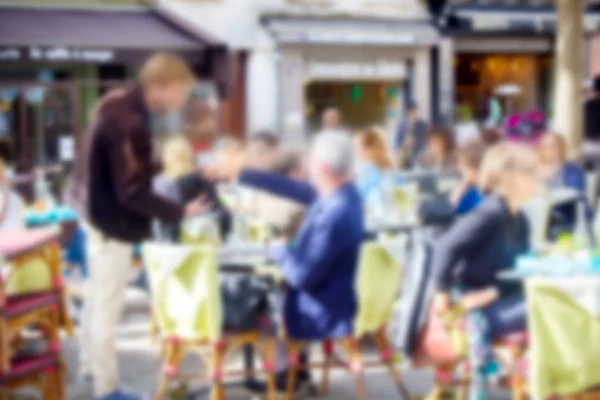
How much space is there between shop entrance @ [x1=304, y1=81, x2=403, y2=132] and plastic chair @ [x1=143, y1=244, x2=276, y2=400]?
1223 centimetres

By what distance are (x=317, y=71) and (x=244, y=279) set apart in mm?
12143

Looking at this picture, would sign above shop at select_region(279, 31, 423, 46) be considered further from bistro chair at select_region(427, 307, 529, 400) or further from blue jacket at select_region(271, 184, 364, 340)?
bistro chair at select_region(427, 307, 529, 400)

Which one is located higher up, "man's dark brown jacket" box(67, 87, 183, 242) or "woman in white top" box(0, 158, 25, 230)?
"man's dark brown jacket" box(67, 87, 183, 242)

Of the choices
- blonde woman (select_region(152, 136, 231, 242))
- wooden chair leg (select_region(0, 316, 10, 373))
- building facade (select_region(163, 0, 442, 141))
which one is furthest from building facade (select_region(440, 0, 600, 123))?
wooden chair leg (select_region(0, 316, 10, 373))

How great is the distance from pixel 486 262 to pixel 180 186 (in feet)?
9.74

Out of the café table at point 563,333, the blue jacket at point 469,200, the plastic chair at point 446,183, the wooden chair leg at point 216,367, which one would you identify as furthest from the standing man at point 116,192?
the plastic chair at point 446,183

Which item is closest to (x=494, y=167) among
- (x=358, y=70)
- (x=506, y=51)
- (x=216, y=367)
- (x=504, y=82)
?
(x=216, y=367)

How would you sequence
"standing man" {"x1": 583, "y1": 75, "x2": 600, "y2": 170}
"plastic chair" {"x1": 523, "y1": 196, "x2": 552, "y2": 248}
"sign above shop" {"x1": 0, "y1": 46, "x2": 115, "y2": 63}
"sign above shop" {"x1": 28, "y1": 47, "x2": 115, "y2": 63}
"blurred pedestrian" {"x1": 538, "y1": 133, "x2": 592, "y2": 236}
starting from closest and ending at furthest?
"plastic chair" {"x1": 523, "y1": 196, "x2": 552, "y2": 248}, "blurred pedestrian" {"x1": 538, "y1": 133, "x2": 592, "y2": 236}, "sign above shop" {"x1": 0, "y1": 46, "x2": 115, "y2": 63}, "sign above shop" {"x1": 28, "y1": 47, "x2": 115, "y2": 63}, "standing man" {"x1": 583, "y1": 75, "x2": 600, "y2": 170}

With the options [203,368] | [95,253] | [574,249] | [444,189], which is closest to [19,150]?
[444,189]

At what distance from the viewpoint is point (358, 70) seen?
18.4 m

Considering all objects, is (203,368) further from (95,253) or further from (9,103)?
(9,103)

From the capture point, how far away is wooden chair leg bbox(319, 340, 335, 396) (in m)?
6.29

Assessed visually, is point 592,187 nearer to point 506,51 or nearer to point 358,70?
point 358,70

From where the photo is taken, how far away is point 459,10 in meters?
19.6
